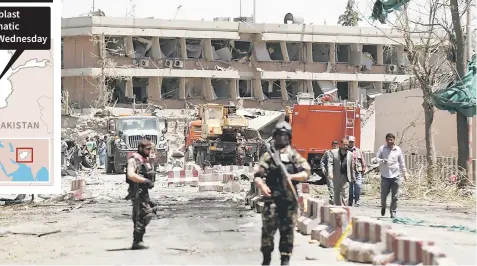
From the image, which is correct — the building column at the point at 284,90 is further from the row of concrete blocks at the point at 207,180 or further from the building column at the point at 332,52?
the row of concrete blocks at the point at 207,180

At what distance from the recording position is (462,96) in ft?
70.9

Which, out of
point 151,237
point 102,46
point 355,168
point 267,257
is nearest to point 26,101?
point 151,237

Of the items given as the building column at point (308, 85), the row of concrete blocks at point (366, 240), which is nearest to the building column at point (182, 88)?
the building column at point (308, 85)

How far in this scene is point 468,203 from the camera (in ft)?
65.7

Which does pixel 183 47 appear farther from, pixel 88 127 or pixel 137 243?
pixel 137 243

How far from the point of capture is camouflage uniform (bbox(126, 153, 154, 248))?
1234 cm

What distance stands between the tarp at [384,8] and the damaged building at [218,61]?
116ft

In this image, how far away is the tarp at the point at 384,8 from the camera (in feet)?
78.0

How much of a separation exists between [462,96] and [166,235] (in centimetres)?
1054

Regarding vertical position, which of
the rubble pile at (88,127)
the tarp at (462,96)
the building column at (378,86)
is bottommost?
the rubble pile at (88,127)

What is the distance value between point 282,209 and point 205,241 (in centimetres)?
406

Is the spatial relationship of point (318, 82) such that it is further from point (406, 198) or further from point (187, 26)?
point (406, 198)

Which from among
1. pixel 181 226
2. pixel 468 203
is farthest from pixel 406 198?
pixel 181 226

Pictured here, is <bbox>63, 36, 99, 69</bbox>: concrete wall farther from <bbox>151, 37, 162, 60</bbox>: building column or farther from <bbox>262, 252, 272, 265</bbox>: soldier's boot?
<bbox>262, 252, 272, 265</bbox>: soldier's boot
